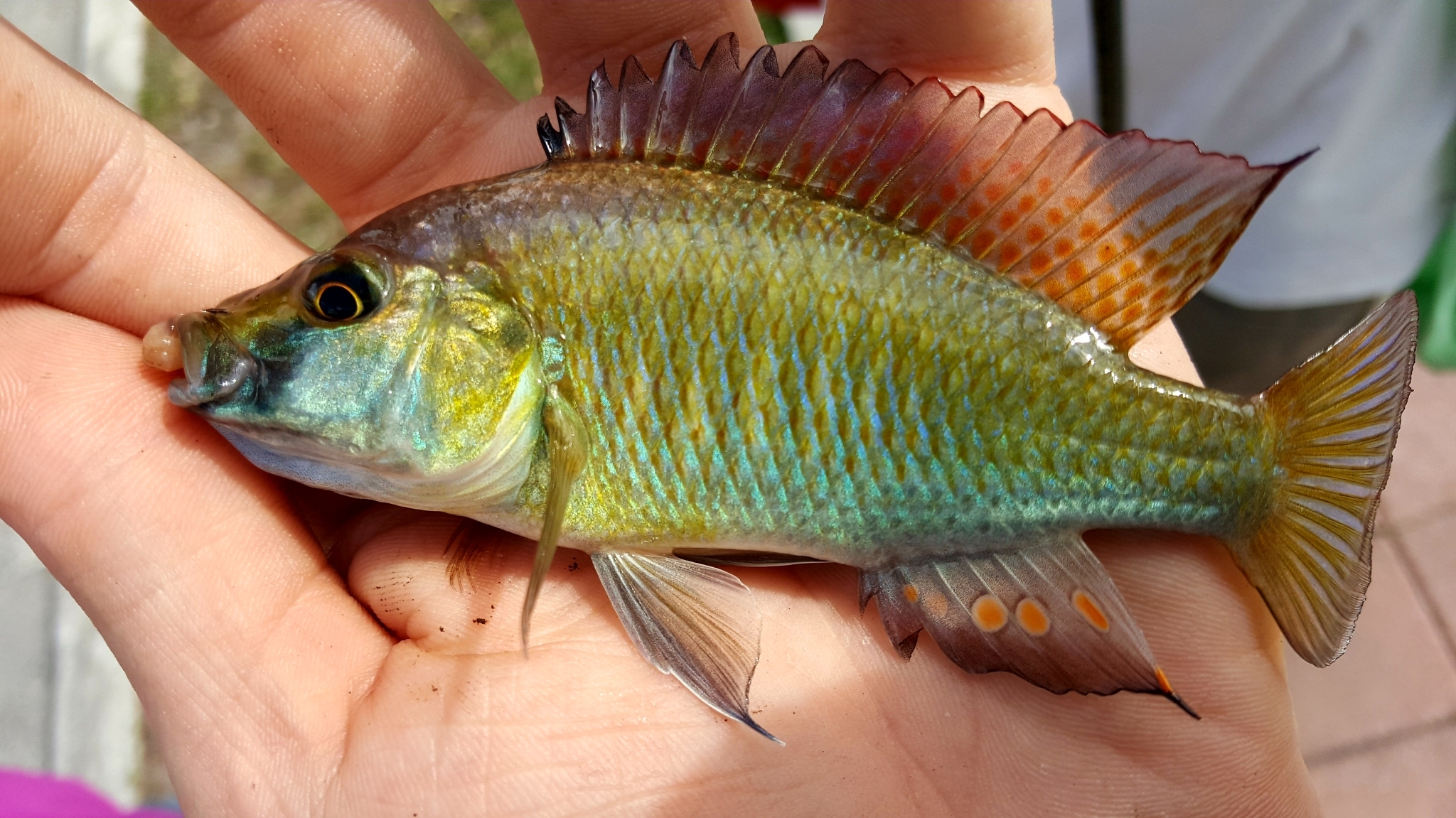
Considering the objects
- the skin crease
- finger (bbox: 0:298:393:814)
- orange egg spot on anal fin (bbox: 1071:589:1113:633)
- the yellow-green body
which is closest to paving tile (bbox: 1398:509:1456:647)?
the skin crease

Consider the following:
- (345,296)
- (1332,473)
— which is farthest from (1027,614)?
(345,296)

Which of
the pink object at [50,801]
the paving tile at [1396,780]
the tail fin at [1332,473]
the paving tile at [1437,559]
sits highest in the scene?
the tail fin at [1332,473]

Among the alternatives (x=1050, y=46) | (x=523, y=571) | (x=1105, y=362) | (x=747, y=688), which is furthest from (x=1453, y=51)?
(x=523, y=571)

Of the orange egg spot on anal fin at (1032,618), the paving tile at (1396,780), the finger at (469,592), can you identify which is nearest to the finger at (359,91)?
the finger at (469,592)

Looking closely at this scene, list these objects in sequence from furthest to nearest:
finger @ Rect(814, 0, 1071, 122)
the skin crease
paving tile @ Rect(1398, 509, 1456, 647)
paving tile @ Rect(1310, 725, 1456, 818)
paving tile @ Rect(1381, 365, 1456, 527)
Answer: paving tile @ Rect(1381, 365, 1456, 527)
paving tile @ Rect(1398, 509, 1456, 647)
paving tile @ Rect(1310, 725, 1456, 818)
finger @ Rect(814, 0, 1071, 122)
the skin crease

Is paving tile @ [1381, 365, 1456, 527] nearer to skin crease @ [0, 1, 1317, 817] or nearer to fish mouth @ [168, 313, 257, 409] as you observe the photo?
skin crease @ [0, 1, 1317, 817]

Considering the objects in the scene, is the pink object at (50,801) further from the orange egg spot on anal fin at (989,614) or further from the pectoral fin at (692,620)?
the orange egg spot on anal fin at (989,614)
